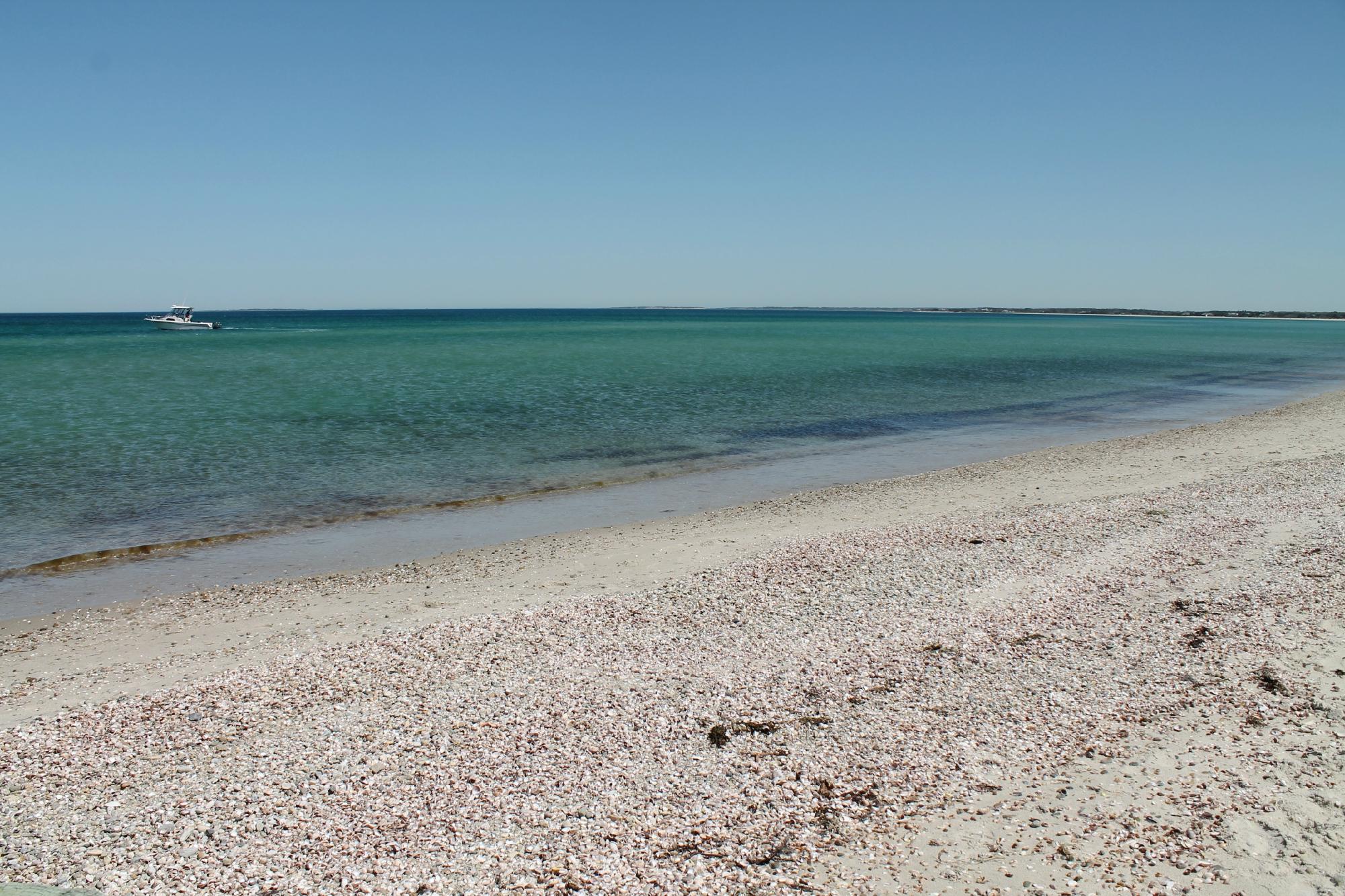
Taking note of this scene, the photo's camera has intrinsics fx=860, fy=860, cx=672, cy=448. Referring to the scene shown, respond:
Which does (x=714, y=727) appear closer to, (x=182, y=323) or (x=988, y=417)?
(x=988, y=417)

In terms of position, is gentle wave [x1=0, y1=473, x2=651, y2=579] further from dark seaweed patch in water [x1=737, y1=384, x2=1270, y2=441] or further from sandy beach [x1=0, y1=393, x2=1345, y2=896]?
dark seaweed patch in water [x1=737, y1=384, x2=1270, y2=441]

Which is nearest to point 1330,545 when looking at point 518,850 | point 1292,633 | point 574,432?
point 1292,633

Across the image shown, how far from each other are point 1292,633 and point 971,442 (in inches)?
649

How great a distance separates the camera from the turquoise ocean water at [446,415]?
16.5 meters

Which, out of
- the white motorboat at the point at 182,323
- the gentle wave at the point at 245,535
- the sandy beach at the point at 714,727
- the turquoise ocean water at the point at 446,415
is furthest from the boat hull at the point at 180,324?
the sandy beach at the point at 714,727

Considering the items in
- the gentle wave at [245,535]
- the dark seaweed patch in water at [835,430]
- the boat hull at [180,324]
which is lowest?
the gentle wave at [245,535]

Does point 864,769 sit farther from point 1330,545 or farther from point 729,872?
point 1330,545

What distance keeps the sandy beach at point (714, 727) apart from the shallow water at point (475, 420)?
18.3 ft

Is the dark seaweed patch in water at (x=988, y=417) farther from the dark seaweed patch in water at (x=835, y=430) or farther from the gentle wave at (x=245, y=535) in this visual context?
the gentle wave at (x=245, y=535)

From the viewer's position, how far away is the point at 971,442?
24281 millimetres

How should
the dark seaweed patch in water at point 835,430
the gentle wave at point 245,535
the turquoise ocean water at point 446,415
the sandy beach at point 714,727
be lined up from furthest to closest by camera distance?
1. the dark seaweed patch in water at point 835,430
2. the turquoise ocean water at point 446,415
3. the gentle wave at point 245,535
4. the sandy beach at point 714,727

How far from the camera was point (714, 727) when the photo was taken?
6.57 metres

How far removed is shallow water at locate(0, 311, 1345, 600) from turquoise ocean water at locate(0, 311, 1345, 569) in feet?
0.37

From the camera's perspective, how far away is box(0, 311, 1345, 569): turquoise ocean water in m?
16.5
